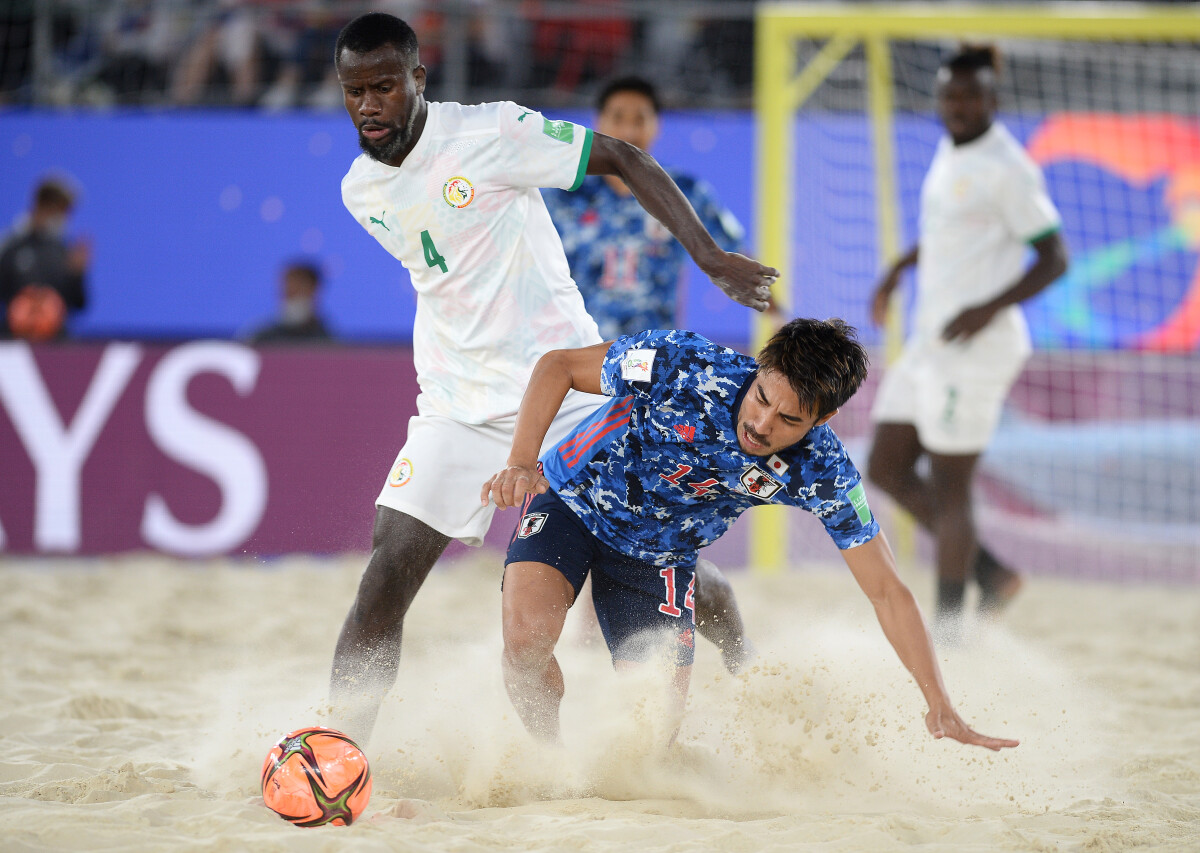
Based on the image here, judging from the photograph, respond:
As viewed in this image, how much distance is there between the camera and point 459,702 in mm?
3982

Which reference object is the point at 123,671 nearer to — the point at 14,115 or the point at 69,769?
the point at 69,769

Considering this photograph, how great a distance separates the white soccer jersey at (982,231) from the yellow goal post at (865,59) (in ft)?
4.69

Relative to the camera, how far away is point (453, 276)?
3.64 meters

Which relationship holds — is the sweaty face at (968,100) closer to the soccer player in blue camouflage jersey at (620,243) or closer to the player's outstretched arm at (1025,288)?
the player's outstretched arm at (1025,288)

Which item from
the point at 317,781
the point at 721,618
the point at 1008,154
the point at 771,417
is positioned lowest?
the point at 317,781

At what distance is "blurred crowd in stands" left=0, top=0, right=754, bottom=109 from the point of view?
378 inches

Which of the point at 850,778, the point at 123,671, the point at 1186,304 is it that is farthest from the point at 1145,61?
the point at 123,671

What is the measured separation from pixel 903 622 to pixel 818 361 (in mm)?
762

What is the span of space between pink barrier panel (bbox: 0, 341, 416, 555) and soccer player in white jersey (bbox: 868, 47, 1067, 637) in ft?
11.0

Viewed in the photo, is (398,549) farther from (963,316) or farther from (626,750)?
(963,316)

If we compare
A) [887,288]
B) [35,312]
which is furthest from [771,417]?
[35,312]

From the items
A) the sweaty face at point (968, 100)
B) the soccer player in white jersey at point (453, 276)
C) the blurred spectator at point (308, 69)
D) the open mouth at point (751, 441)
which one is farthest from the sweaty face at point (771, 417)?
the blurred spectator at point (308, 69)

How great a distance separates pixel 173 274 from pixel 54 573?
2.74 metres

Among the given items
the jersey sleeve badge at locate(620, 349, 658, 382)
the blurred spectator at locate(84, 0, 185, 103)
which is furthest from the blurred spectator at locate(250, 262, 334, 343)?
the jersey sleeve badge at locate(620, 349, 658, 382)
